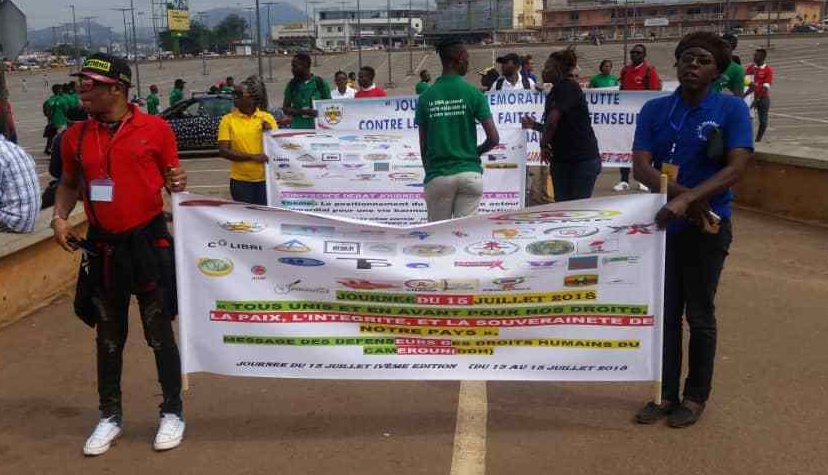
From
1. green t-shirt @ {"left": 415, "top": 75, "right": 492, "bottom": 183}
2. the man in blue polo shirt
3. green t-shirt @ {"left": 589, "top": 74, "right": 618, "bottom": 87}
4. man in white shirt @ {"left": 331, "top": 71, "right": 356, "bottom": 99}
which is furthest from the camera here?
green t-shirt @ {"left": 589, "top": 74, "right": 618, "bottom": 87}

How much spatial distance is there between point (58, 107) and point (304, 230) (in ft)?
60.4

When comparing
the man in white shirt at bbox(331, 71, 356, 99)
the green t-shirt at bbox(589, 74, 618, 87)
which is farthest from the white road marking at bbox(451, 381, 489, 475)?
the green t-shirt at bbox(589, 74, 618, 87)

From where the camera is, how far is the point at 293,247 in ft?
14.0

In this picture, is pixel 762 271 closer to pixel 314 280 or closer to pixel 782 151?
pixel 782 151

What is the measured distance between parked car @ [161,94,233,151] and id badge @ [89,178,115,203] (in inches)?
610

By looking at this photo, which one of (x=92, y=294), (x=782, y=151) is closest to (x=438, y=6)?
(x=782, y=151)

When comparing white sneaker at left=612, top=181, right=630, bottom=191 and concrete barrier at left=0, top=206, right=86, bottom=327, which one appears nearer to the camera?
concrete barrier at left=0, top=206, right=86, bottom=327

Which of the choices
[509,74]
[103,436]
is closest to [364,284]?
[103,436]

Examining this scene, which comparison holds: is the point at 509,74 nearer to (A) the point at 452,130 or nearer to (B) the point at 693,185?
(A) the point at 452,130

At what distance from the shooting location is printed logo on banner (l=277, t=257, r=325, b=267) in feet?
13.9

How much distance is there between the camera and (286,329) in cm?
431

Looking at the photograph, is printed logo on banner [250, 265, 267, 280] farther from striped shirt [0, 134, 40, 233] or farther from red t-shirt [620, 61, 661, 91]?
red t-shirt [620, 61, 661, 91]

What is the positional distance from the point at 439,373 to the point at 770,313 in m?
3.09

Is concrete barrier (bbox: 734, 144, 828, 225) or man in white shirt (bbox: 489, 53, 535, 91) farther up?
man in white shirt (bbox: 489, 53, 535, 91)
